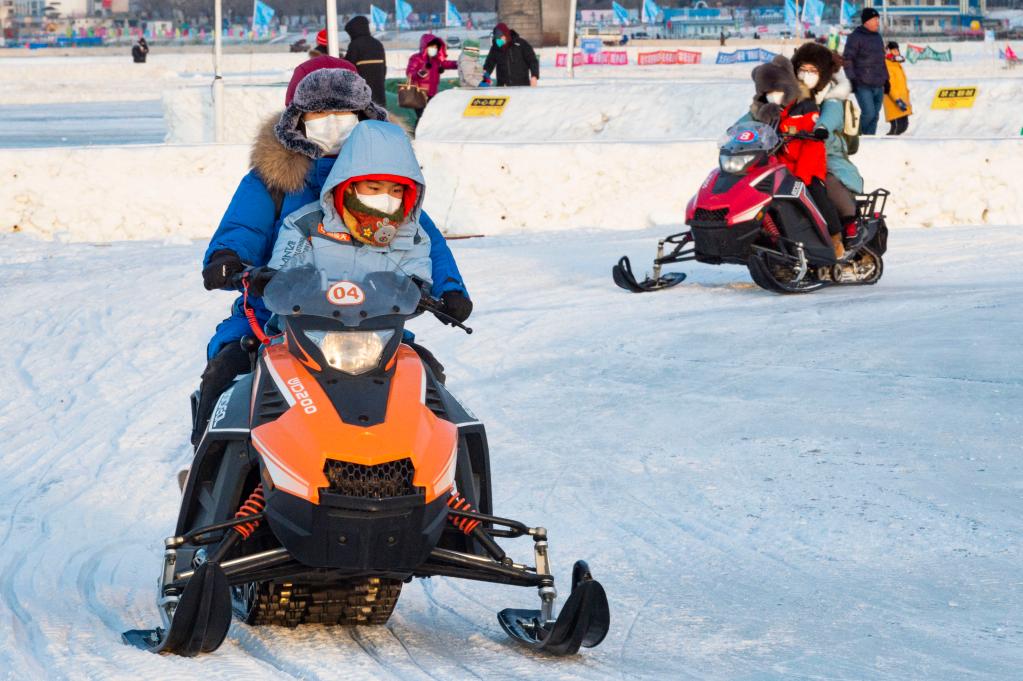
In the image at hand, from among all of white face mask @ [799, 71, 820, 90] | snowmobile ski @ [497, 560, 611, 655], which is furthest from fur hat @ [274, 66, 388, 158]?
white face mask @ [799, 71, 820, 90]

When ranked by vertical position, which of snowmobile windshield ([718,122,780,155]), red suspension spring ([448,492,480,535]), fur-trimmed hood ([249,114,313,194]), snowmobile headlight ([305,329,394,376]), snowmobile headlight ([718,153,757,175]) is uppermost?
fur-trimmed hood ([249,114,313,194])

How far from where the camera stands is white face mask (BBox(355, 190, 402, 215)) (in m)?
4.30

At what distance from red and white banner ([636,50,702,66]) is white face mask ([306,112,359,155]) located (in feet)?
120

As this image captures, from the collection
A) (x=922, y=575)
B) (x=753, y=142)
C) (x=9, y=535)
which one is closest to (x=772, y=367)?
(x=753, y=142)

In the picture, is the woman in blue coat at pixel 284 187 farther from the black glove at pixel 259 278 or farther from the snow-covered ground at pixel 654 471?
the snow-covered ground at pixel 654 471

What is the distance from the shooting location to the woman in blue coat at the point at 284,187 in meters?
4.58

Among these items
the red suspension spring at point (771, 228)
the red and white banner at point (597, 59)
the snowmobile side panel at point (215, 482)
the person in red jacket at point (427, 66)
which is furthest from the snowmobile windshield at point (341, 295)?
the red and white banner at point (597, 59)

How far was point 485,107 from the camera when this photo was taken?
22625mm

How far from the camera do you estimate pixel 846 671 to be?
410 cm

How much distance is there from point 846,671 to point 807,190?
286 inches

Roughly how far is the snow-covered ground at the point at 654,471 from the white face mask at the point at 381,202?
3.92ft

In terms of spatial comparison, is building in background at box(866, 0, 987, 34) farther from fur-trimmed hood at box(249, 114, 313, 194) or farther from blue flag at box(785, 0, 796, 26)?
fur-trimmed hood at box(249, 114, 313, 194)

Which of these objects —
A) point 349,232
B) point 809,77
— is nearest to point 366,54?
point 809,77

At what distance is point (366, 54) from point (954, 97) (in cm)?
909
